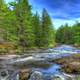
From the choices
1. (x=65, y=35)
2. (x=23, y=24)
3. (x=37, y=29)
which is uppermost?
(x=23, y=24)

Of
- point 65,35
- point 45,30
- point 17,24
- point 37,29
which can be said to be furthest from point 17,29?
point 65,35

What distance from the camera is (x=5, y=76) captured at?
18578 mm

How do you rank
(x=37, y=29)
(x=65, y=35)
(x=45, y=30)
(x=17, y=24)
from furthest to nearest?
(x=65, y=35), (x=45, y=30), (x=37, y=29), (x=17, y=24)

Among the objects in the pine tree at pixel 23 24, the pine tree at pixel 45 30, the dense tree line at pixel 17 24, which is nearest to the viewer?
the dense tree line at pixel 17 24

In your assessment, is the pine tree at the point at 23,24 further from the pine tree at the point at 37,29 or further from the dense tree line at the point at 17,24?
the pine tree at the point at 37,29

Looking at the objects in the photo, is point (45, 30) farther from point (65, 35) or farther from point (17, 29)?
point (65, 35)

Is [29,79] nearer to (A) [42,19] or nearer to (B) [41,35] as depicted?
(B) [41,35]

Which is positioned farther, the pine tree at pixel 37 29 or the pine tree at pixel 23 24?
the pine tree at pixel 37 29

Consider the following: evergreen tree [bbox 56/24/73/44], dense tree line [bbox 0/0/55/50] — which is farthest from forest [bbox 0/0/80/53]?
evergreen tree [bbox 56/24/73/44]

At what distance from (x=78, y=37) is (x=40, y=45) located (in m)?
21.4

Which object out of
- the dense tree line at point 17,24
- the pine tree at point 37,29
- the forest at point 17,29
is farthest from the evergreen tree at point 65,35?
the dense tree line at point 17,24

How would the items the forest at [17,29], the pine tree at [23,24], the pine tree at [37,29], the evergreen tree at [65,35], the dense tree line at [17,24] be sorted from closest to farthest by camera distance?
1. the forest at [17,29]
2. the dense tree line at [17,24]
3. the pine tree at [23,24]
4. the pine tree at [37,29]
5. the evergreen tree at [65,35]

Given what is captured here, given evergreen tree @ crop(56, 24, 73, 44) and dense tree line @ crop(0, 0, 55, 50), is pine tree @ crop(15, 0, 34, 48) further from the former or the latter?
evergreen tree @ crop(56, 24, 73, 44)

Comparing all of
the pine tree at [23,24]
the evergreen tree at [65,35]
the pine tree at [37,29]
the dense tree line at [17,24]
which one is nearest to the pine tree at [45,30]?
the pine tree at [37,29]
